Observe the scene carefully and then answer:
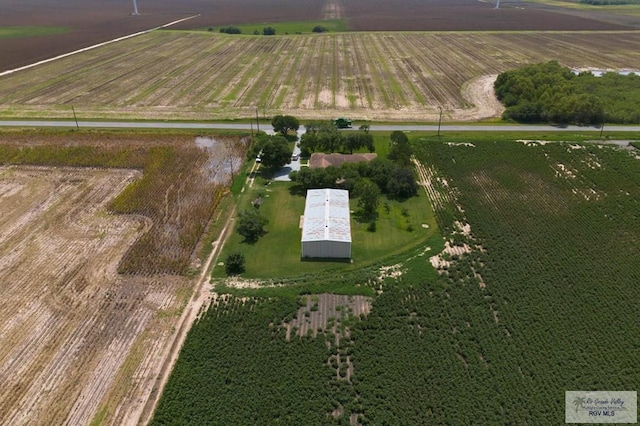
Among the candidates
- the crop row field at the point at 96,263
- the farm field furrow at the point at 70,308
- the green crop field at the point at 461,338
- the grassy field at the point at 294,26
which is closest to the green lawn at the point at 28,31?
the grassy field at the point at 294,26

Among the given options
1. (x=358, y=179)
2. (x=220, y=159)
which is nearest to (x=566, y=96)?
(x=358, y=179)

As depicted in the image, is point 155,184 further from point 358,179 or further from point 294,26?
point 294,26

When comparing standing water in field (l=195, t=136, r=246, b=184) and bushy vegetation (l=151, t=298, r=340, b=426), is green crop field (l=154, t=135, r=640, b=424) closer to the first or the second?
bushy vegetation (l=151, t=298, r=340, b=426)

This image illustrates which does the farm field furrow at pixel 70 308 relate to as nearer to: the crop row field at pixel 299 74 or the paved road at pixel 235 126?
the paved road at pixel 235 126

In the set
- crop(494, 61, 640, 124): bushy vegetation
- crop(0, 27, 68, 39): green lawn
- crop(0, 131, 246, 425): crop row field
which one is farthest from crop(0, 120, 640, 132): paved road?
crop(0, 27, 68, 39): green lawn

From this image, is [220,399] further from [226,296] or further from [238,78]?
[238,78]

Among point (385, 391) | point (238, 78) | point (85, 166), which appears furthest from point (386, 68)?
point (385, 391)
